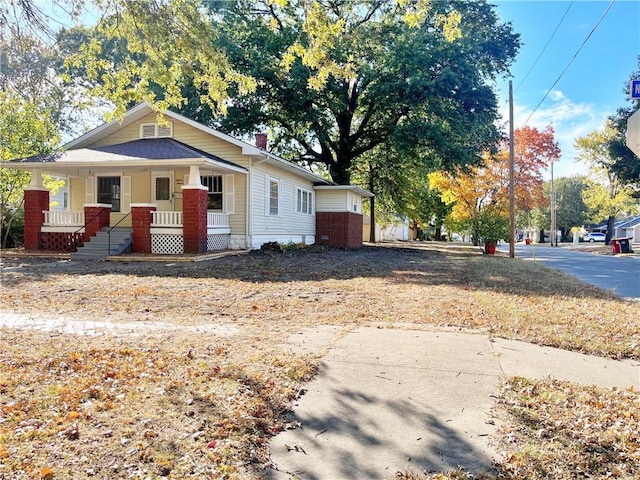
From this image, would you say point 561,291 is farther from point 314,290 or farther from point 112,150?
point 112,150

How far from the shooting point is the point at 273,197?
1922 centimetres

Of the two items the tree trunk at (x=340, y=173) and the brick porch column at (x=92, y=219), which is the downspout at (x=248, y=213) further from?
the tree trunk at (x=340, y=173)

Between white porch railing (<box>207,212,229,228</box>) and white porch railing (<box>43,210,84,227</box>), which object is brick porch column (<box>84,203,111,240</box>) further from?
white porch railing (<box>207,212,229,228</box>)

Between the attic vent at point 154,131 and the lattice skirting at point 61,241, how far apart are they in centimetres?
490

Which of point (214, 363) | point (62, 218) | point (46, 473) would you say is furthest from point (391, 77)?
point (46, 473)

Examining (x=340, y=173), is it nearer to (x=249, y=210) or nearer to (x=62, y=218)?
(x=249, y=210)

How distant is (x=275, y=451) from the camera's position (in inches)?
115

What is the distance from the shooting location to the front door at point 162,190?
17453 mm

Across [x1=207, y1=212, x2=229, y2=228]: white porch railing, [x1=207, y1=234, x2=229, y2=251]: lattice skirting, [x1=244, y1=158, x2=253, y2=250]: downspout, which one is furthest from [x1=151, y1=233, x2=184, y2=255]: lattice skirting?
[x1=244, y1=158, x2=253, y2=250]: downspout

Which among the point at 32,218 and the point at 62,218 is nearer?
the point at 32,218

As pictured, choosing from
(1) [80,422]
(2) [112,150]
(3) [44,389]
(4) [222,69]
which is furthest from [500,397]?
(2) [112,150]

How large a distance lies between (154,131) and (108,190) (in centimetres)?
296

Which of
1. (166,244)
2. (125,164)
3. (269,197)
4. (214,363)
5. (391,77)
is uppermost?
(391,77)

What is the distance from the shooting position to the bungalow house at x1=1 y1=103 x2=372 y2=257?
15000 millimetres
